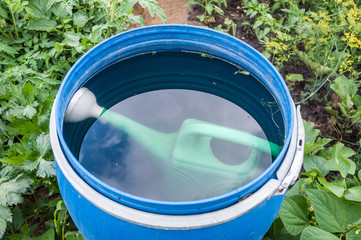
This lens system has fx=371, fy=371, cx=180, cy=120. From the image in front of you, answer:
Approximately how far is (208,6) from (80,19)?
963 millimetres

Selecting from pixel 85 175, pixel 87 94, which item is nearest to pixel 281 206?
pixel 85 175

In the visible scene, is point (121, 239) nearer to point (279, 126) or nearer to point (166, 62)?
point (279, 126)

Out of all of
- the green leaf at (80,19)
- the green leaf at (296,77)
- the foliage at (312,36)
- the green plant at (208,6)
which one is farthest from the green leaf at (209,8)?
the green leaf at (80,19)

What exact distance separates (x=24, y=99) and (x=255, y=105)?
3.58ft

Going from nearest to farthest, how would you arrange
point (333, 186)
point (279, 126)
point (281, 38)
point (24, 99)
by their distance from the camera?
point (333, 186) < point (279, 126) < point (24, 99) < point (281, 38)

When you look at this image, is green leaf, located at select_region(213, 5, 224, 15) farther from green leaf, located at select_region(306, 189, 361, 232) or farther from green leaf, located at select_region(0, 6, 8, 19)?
green leaf, located at select_region(306, 189, 361, 232)

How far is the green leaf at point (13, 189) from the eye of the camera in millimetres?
1502

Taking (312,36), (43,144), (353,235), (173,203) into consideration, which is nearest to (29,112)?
(43,144)

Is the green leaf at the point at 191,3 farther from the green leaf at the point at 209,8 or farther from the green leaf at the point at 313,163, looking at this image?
the green leaf at the point at 313,163

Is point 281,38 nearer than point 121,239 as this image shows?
No

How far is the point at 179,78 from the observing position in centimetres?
191

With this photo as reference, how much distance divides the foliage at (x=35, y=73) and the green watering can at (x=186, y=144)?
0.19 m

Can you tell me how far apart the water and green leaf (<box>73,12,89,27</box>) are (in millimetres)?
777

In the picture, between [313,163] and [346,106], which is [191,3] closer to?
[346,106]
